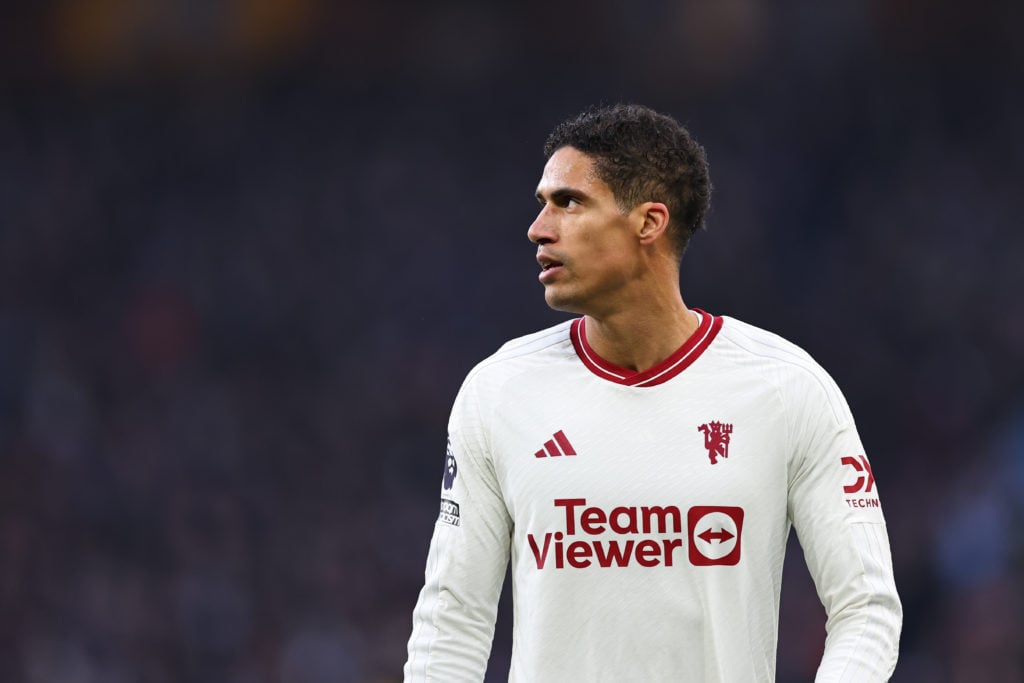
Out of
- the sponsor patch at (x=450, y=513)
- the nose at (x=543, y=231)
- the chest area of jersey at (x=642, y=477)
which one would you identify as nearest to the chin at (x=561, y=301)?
the nose at (x=543, y=231)

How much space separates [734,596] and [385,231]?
9509 millimetres

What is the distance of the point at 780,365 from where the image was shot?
9.86ft

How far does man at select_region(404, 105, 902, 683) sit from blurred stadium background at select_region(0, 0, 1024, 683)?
6.19 metres

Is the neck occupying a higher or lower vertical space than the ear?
lower

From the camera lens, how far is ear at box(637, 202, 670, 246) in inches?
119

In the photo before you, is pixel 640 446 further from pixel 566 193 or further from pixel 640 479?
pixel 566 193

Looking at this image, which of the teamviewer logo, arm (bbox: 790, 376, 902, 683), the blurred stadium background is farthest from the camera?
the blurred stadium background

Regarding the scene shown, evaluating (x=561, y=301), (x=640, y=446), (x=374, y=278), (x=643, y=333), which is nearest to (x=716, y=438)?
(x=640, y=446)

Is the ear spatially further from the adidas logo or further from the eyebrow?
the adidas logo

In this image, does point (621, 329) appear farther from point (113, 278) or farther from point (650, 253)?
point (113, 278)

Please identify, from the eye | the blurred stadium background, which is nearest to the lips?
the eye

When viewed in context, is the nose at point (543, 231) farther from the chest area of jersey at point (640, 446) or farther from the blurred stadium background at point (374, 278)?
the blurred stadium background at point (374, 278)

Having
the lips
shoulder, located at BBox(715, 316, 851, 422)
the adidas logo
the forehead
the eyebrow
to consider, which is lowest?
the adidas logo

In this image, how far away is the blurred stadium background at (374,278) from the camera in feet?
31.4
